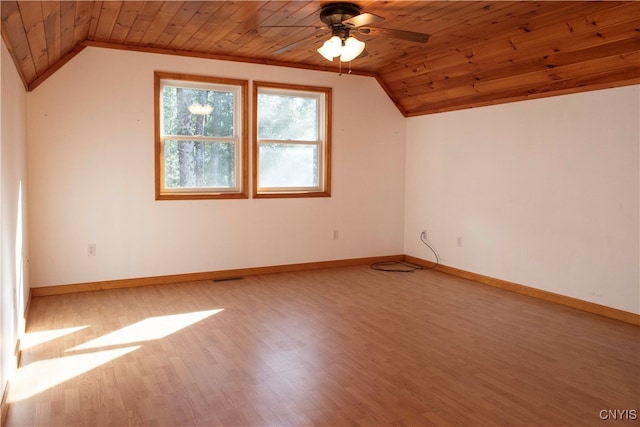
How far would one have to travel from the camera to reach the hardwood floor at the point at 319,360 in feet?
8.21

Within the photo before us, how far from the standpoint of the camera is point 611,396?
270 centimetres

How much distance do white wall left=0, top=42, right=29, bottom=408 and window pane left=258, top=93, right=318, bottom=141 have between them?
2674 millimetres

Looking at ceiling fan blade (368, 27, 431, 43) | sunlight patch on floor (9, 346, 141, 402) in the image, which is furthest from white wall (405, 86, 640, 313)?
sunlight patch on floor (9, 346, 141, 402)

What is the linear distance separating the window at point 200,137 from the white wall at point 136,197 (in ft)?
0.35

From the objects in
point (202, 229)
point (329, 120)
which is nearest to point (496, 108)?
point (329, 120)

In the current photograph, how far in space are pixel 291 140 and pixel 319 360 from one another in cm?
327

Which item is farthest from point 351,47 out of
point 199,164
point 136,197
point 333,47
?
point 136,197

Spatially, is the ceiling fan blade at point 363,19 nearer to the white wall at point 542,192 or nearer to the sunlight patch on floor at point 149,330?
the white wall at point 542,192

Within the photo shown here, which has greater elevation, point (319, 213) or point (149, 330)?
point (319, 213)

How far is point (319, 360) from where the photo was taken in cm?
318

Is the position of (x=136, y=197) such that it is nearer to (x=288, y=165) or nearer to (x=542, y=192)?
(x=288, y=165)

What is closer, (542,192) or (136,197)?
(542,192)

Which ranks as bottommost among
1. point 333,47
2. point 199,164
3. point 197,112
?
point 199,164

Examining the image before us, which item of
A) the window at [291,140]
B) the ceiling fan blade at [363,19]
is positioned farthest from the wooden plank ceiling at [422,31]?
the window at [291,140]
